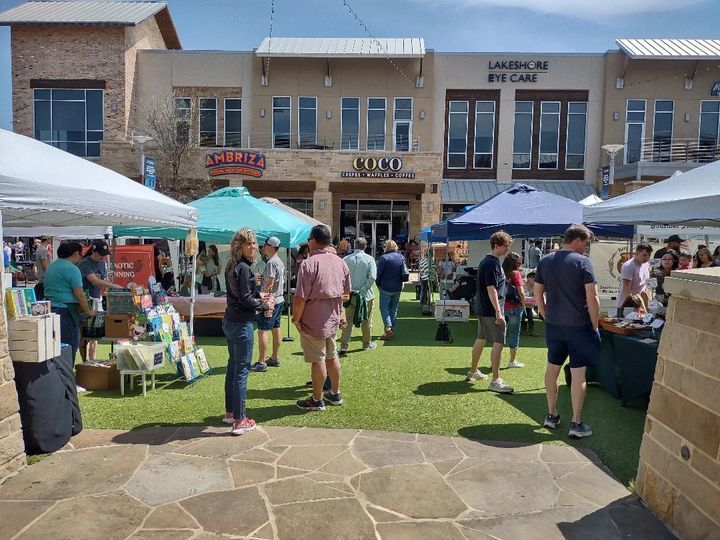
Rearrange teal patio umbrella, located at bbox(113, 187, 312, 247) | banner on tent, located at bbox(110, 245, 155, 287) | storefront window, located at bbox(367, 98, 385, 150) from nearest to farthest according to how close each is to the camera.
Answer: teal patio umbrella, located at bbox(113, 187, 312, 247) < banner on tent, located at bbox(110, 245, 155, 287) < storefront window, located at bbox(367, 98, 385, 150)

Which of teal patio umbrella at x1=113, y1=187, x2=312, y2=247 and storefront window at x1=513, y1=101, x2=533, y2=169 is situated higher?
storefront window at x1=513, y1=101, x2=533, y2=169

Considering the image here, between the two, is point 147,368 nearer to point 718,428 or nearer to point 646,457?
point 646,457

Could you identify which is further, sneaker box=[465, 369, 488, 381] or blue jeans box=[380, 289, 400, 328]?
blue jeans box=[380, 289, 400, 328]

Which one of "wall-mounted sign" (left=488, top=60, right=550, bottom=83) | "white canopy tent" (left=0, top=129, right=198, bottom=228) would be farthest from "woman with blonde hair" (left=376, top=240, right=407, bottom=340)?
"wall-mounted sign" (left=488, top=60, right=550, bottom=83)

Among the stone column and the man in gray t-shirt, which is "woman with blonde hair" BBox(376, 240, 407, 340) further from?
the stone column

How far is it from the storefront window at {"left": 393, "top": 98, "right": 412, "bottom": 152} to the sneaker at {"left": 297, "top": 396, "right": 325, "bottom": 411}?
20.5 metres

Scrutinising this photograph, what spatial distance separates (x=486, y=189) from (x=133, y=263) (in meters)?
17.2

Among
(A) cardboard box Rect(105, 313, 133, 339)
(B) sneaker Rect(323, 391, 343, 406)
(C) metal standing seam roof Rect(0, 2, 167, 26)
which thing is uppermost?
(C) metal standing seam roof Rect(0, 2, 167, 26)

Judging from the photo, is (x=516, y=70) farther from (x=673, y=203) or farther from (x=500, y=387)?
(x=500, y=387)

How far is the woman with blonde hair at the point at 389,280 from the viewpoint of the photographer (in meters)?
9.26

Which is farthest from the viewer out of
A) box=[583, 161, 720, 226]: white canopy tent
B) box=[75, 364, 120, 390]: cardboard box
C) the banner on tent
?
the banner on tent

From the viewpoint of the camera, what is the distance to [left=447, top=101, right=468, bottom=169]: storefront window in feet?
82.1

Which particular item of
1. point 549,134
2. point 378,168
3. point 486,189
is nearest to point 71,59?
point 378,168

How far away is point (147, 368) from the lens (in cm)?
610
